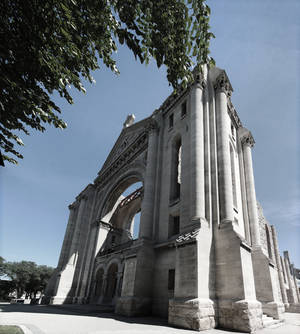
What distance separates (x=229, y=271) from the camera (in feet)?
32.0

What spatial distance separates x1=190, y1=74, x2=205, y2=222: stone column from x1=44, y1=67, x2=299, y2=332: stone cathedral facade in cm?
6

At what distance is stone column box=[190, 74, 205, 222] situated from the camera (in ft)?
37.8

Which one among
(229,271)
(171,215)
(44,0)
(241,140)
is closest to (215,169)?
(171,215)

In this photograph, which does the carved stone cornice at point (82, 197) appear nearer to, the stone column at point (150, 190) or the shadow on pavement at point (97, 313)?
the shadow on pavement at point (97, 313)

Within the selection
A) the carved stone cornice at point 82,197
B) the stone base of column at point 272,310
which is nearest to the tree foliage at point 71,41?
the stone base of column at point 272,310

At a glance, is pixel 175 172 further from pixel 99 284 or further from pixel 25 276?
pixel 25 276

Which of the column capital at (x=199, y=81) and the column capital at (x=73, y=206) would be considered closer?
the column capital at (x=199, y=81)

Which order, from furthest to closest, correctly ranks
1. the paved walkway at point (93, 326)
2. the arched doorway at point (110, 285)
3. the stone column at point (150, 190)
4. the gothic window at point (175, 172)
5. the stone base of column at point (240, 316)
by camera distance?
1. the arched doorway at point (110, 285)
2. the gothic window at point (175, 172)
3. the stone column at point (150, 190)
4. the stone base of column at point (240, 316)
5. the paved walkway at point (93, 326)

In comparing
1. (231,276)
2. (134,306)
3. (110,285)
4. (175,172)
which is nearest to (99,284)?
(110,285)

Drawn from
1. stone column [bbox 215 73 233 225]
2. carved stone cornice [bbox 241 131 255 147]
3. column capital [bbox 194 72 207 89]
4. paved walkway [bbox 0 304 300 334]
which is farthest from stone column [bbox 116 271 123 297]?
column capital [bbox 194 72 207 89]

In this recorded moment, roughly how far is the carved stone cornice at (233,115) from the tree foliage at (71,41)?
13708mm

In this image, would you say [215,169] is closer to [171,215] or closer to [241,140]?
[171,215]

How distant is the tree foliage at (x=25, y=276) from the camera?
4747 cm

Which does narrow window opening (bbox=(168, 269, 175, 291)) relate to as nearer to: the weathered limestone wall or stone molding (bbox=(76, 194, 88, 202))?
the weathered limestone wall
